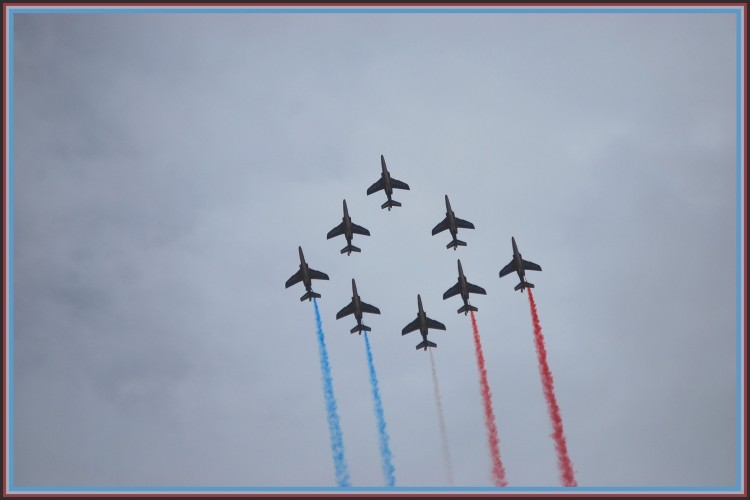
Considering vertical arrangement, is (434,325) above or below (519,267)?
below

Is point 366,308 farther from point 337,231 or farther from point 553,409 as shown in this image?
point 553,409

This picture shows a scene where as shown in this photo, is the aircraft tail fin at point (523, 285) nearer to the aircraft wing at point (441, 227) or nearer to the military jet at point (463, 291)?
the military jet at point (463, 291)

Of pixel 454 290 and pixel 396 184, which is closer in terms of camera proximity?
pixel 454 290

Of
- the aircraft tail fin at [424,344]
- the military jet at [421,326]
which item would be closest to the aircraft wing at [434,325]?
the military jet at [421,326]

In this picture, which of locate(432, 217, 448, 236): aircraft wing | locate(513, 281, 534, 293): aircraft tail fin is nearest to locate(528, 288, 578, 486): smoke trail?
locate(513, 281, 534, 293): aircraft tail fin

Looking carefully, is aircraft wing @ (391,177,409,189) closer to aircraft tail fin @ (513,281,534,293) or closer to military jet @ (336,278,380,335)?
military jet @ (336,278,380,335)

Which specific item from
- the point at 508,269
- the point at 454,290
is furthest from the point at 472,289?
the point at 508,269

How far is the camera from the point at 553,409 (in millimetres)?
92500

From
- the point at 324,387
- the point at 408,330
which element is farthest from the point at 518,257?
the point at 324,387

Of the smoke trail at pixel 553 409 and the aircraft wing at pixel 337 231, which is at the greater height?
the aircraft wing at pixel 337 231

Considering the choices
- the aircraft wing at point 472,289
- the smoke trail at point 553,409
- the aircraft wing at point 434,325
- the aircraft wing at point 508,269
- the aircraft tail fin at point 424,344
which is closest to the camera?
the smoke trail at point 553,409

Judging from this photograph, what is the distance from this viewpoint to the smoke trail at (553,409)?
87.4m

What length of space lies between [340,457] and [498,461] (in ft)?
68.0

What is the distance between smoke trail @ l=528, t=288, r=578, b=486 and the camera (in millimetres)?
87450
